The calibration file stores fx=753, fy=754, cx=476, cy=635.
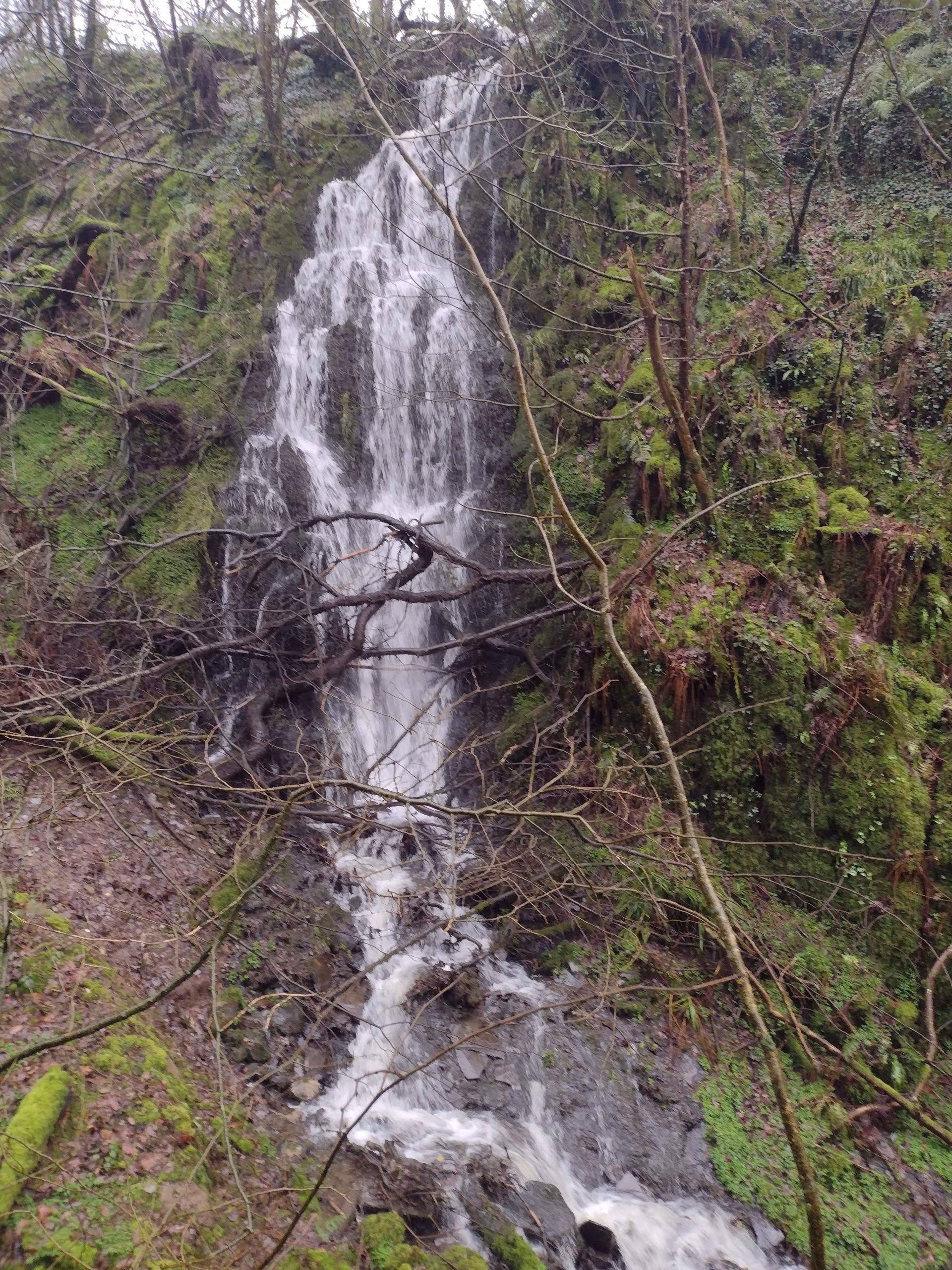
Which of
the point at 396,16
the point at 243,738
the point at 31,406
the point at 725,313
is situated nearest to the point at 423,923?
the point at 243,738

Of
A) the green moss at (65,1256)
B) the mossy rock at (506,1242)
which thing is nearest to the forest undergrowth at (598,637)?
the green moss at (65,1256)

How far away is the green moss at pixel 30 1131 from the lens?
336 cm

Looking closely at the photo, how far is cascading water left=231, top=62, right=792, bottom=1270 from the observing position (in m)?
4.85

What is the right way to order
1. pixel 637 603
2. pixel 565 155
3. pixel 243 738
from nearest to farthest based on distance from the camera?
pixel 637 603 < pixel 243 738 < pixel 565 155

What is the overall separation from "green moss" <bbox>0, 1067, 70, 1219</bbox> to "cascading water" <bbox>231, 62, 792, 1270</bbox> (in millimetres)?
1431

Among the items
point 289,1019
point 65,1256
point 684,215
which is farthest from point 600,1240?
point 684,215

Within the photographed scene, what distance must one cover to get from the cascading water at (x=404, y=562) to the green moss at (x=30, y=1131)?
4.70 feet

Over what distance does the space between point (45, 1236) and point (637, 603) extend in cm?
575

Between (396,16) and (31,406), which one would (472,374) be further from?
(396,16)

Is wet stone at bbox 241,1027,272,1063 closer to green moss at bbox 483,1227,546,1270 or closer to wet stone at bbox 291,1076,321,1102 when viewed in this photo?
wet stone at bbox 291,1076,321,1102

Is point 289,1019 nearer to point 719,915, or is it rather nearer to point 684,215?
point 719,915

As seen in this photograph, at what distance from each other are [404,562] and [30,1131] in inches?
283

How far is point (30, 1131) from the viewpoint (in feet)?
11.7

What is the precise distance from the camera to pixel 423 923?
645 cm
